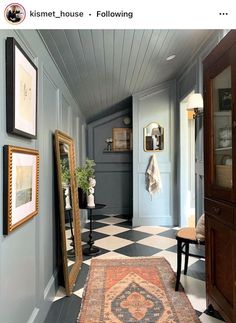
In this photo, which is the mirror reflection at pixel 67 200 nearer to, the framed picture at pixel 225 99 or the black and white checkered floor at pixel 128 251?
the black and white checkered floor at pixel 128 251

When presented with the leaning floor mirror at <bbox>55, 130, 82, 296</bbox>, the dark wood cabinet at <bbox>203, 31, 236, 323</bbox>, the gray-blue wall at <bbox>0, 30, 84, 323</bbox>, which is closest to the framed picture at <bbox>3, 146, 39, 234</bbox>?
the gray-blue wall at <bbox>0, 30, 84, 323</bbox>

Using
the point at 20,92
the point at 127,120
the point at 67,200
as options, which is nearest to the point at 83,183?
the point at 67,200

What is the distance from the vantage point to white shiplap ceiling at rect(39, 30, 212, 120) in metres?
2.13

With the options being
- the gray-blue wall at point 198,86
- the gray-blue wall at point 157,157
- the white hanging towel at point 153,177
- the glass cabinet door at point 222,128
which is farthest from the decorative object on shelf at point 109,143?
the glass cabinet door at point 222,128

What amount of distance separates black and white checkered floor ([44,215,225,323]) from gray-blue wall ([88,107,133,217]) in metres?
0.36

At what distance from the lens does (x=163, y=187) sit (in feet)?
15.5

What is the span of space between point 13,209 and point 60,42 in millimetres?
1375

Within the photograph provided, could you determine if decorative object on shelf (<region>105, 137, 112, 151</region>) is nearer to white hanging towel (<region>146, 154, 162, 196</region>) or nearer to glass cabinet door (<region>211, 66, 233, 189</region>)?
white hanging towel (<region>146, 154, 162, 196</region>)

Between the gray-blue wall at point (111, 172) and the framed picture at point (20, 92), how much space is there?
4.13 metres

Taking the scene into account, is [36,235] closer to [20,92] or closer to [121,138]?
[20,92]

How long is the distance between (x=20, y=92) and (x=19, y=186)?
1.62 feet

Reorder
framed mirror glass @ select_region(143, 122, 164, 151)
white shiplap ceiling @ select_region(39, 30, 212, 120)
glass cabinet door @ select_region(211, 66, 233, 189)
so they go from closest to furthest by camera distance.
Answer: glass cabinet door @ select_region(211, 66, 233, 189)
white shiplap ceiling @ select_region(39, 30, 212, 120)
framed mirror glass @ select_region(143, 122, 164, 151)

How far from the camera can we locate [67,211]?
8.68 ft

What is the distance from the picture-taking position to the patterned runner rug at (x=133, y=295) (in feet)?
6.27
